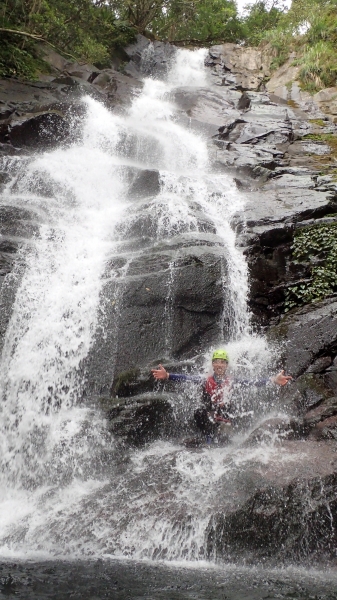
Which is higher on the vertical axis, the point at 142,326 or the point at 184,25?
the point at 184,25

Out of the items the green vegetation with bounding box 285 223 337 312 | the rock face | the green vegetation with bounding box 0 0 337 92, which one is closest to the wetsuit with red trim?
the rock face

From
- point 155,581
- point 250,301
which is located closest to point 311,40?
point 250,301

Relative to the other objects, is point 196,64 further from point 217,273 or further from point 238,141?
point 217,273

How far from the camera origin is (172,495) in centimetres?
556

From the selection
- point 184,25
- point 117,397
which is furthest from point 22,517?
point 184,25

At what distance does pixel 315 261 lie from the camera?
980 cm

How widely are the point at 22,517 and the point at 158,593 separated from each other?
2579mm

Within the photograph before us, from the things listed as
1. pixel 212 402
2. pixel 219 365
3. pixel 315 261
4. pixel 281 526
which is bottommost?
pixel 281 526

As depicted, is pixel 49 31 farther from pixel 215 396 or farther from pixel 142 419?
pixel 215 396

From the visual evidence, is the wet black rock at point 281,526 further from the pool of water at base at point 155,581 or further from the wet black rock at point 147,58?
the wet black rock at point 147,58

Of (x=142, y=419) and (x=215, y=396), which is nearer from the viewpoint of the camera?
(x=215, y=396)

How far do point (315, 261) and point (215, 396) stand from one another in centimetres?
452

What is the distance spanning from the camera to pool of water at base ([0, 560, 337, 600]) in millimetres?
3926

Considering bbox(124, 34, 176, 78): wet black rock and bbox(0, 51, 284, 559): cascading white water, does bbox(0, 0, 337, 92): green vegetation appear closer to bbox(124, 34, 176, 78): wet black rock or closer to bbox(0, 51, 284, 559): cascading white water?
bbox(124, 34, 176, 78): wet black rock
